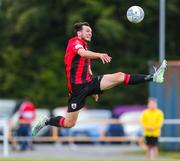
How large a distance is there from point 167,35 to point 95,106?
5446 millimetres

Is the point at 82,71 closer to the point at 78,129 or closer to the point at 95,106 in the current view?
the point at 78,129

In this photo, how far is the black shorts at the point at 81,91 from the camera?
17.3 meters

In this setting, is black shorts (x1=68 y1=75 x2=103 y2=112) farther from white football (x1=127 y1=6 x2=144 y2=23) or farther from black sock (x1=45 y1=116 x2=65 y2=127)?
white football (x1=127 y1=6 x2=144 y2=23)

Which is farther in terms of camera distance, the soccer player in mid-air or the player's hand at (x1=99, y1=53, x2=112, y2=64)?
the soccer player in mid-air

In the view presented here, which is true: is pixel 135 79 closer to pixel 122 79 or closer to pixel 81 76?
pixel 122 79

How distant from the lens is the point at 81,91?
57.2ft

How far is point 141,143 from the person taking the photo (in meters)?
33.4

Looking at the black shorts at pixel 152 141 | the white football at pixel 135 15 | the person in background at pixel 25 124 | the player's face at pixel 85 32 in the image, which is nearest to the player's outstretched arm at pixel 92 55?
the player's face at pixel 85 32

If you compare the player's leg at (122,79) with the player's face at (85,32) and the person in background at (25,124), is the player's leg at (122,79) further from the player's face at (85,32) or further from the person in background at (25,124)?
the person in background at (25,124)

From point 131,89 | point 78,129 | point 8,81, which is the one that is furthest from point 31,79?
point 78,129

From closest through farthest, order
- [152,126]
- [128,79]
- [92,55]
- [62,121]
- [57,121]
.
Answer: [92,55] → [128,79] → [62,121] → [57,121] → [152,126]

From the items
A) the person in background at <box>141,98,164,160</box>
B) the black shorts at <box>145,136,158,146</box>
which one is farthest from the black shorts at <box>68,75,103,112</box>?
the black shorts at <box>145,136,158,146</box>

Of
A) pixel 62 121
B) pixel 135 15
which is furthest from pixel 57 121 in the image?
pixel 135 15

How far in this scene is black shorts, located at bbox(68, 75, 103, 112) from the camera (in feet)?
56.7
